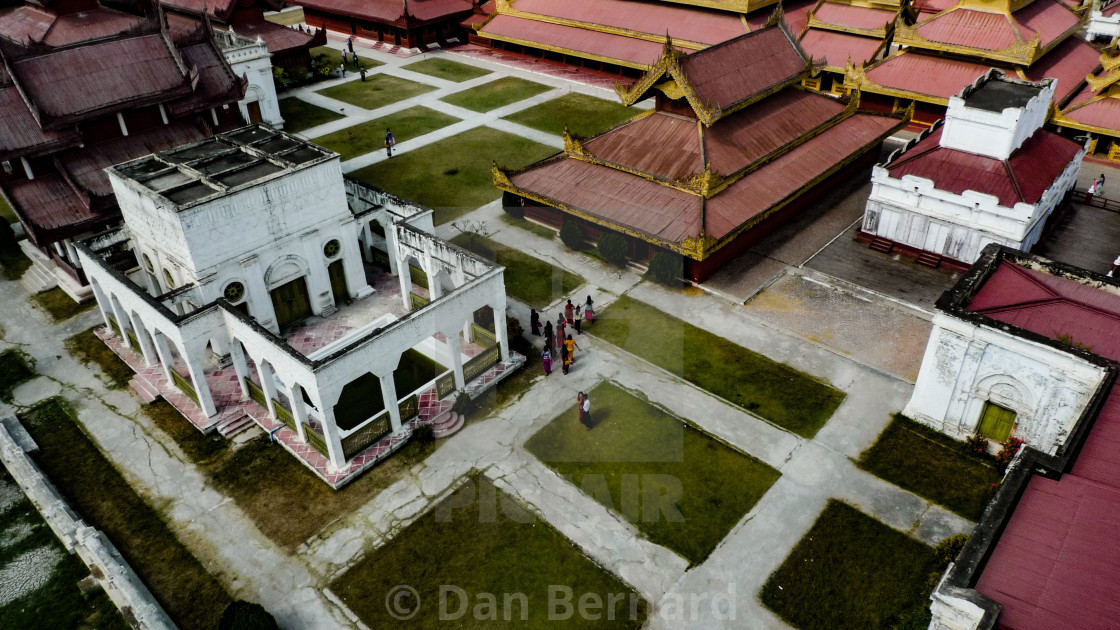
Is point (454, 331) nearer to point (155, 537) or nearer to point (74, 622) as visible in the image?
point (155, 537)

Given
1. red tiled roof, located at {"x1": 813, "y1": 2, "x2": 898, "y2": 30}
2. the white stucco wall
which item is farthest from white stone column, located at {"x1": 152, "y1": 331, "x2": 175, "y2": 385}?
red tiled roof, located at {"x1": 813, "y1": 2, "x2": 898, "y2": 30}

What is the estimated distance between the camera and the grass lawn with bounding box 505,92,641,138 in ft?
159

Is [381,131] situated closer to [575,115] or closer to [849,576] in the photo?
[575,115]

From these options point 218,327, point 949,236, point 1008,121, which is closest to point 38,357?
point 218,327

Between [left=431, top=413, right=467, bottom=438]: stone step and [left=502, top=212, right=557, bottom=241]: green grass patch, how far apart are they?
43.4ft

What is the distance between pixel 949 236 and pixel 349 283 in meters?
25.9

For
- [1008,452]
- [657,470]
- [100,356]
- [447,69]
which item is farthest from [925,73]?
[100,356]

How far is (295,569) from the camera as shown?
20047 mm

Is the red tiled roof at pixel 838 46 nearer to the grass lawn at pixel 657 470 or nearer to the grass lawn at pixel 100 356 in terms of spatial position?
the grass lawn at pixel 657 470

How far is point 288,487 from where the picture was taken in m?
22.6

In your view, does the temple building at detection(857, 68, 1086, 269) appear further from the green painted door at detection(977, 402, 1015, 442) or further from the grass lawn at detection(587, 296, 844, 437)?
the grass lawn at detection(587, 296, 844, 437)

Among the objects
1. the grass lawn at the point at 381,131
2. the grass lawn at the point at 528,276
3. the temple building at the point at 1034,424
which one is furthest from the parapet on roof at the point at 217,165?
the temple building at the point at 1034,424

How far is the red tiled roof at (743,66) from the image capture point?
32.7 metres

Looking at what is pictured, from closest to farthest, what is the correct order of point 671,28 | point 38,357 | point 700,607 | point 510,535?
point 700,607
point 510,535
point 38,357
point 671,28
